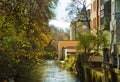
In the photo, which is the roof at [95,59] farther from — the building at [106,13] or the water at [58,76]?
the building at [106,13]

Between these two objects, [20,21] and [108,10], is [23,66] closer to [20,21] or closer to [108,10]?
[20,21]

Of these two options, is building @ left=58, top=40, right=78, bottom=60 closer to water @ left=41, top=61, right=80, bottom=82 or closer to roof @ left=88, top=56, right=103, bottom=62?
water @ left=41, top=61, right=80, bottom=82

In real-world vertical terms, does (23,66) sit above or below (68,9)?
below

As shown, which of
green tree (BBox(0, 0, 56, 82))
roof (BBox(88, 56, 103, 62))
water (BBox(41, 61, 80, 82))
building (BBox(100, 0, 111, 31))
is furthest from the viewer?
building (BBox(100, 0, 111, 31))

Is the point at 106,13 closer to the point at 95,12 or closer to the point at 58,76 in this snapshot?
the point at 58,76

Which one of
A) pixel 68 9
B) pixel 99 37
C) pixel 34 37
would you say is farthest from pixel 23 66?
pixel 68 9

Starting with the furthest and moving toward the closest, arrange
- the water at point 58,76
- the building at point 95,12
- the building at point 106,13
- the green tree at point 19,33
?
1. the building at point 95,12
2. the building at point 106,13
3. the water at point 58,76
4. the green tree at point 19,33

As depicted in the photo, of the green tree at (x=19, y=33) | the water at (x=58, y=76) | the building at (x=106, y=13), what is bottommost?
the water at (x=58, y=76)

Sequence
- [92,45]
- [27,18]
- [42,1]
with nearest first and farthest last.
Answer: [27,18] → [42,1] → [92,45]

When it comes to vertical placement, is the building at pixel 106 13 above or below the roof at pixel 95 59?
above

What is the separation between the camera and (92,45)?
129 ft

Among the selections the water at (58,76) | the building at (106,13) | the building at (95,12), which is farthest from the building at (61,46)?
the building at (106,13)

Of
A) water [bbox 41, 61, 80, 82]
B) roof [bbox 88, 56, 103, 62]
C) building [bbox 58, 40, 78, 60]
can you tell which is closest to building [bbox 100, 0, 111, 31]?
roof [bbox 88, 56, 103, 62]

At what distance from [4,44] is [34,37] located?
2.38m
